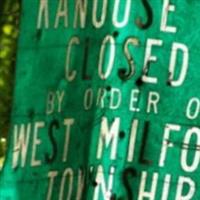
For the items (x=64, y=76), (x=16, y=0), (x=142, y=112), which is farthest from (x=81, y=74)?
(x=16, y=0)

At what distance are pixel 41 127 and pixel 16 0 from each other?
56 centimetres

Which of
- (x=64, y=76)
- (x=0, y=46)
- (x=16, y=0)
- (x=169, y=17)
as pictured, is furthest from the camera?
(x=0, y=46)

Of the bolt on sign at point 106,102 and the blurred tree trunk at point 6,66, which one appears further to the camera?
the blurred tree trunk at point 6,66

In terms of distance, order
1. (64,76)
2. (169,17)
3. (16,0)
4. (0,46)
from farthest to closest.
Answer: (0,46) < (16,0) < (64,76) < (169,17)

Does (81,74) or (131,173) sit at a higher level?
(81,74)

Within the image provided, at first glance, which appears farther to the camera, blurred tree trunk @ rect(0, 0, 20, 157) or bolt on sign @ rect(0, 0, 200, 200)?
blurred tree trunk @ rect(0, 0, 20, 157)

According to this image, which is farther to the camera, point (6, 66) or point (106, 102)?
point (6, 66)

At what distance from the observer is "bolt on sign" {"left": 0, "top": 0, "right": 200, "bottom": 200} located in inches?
49.8

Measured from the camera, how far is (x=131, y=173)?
129 cm

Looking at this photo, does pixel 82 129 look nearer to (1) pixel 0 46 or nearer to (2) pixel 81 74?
(2) pixel 81 74

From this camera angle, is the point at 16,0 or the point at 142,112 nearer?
the point at 142,112

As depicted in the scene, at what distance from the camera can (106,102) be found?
50.9 inches

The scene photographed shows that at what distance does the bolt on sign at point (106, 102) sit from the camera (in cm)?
126

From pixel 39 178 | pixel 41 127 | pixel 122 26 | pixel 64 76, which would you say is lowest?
pixel 39 178
